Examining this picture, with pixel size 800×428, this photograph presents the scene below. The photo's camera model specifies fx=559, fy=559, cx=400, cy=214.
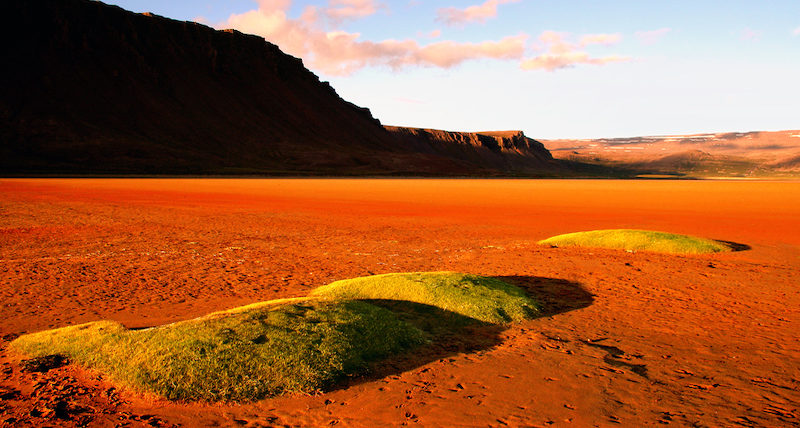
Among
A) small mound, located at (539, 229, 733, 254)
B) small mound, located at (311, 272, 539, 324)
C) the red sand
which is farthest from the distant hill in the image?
small mound, located at (311, 272, 539, 324)

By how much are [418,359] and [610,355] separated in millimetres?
2272

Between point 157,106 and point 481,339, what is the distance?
118 metres

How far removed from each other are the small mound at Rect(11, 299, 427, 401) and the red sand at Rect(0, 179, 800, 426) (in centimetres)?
22

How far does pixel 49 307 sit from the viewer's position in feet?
28.0

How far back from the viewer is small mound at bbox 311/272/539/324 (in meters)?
8.11

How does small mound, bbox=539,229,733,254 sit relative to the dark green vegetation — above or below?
below

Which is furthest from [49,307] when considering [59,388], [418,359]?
[418,359]

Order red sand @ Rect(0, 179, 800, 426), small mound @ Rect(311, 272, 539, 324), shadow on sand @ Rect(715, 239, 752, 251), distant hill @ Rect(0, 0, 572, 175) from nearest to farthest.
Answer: red sand @ Rect(0, 179, 800, 426)
small mound @ Rect(311, 272, 539, 324)
shadow on sand @ Rect(715, 239, 752, 251)
distant hill @ Rect(0, 0, 572, 175)

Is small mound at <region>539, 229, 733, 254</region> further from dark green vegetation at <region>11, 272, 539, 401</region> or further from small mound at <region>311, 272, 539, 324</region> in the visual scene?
dark green vegetation at <region>11, 272, 539, 401</region>

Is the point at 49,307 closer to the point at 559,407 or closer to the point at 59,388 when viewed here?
the point at 59,388

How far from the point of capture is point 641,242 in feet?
51.0

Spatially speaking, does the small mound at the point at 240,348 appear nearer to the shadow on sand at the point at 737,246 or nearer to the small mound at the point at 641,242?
the small mound at the point at 641,242

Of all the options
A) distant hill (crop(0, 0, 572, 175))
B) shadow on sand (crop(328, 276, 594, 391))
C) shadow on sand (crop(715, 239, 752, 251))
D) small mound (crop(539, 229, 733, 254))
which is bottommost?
shadow on sand (crop(715, 239, 752, 251))

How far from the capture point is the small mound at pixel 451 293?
26.6 ft
